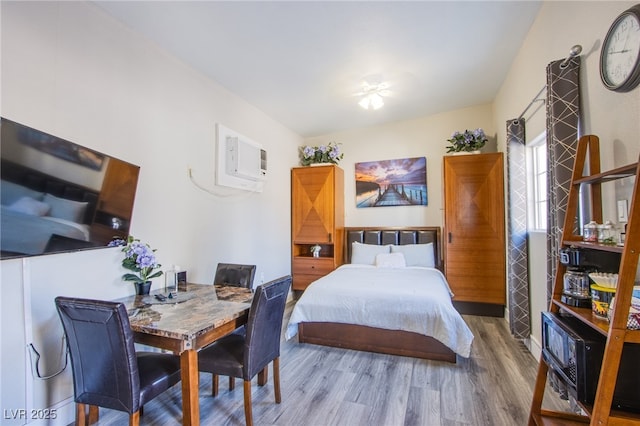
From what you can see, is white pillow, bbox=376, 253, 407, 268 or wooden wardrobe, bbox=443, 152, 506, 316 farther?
white pillow, bbox=376, 253, 407, 268

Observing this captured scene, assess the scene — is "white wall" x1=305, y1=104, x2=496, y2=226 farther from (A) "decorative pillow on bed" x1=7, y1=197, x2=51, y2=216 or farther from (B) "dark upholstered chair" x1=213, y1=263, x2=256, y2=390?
(A) "decorative pillow on bed" x1=7, y1=197, x2=51, y2=216

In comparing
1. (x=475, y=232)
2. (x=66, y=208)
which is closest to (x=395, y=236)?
(x=475, y=232)

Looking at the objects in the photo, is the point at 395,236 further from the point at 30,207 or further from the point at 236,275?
the point at 30,207

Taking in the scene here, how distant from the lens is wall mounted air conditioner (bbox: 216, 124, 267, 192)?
333cm

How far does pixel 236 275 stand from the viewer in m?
2.67

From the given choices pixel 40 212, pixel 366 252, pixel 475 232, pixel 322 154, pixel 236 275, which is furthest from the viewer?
pixel 322 154

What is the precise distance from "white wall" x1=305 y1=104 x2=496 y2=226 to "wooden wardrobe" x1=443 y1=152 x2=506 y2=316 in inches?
22.2

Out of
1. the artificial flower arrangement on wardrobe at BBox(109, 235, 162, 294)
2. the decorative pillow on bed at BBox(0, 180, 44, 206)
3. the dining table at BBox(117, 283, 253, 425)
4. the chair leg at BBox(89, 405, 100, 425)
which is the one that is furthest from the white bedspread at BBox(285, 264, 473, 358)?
the decorative pillow on bed at BBox(0, 180, 44, 206)

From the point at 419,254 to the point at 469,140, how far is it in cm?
174

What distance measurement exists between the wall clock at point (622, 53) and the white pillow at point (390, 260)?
292 centimetres

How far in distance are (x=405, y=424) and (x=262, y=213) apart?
2.98m

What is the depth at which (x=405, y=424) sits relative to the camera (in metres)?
1.86

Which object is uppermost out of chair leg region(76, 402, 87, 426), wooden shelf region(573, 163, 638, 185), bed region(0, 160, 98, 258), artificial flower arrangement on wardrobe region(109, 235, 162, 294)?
wooden shelf region(573, 163, 638, 185)

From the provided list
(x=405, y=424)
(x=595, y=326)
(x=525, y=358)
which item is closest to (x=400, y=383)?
(x=405, y=424)
